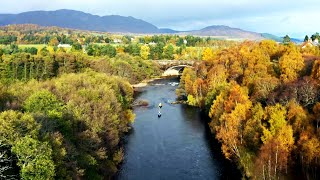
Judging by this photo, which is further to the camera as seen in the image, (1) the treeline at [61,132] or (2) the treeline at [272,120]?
(2) the treeline at [272,120]

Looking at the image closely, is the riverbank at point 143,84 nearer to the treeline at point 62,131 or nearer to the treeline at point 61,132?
the treeline at point 62,131

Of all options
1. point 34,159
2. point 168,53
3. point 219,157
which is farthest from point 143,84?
point 34,159

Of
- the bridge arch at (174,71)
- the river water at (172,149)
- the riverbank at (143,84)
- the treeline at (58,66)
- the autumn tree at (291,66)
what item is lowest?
the river water at (172,149)

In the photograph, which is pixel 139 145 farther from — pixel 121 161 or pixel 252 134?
pixel 252 134

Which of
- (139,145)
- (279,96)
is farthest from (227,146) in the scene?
(139,145)

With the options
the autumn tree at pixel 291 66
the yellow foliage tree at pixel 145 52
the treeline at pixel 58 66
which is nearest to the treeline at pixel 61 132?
the autumn tree at pixel 291 66
